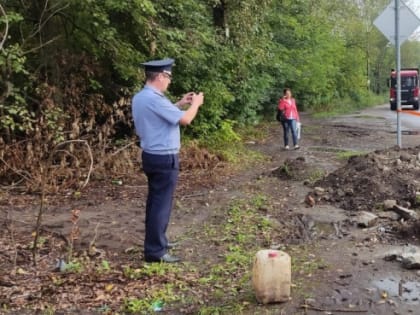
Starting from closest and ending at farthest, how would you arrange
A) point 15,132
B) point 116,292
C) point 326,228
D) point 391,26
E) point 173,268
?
point 116,292 → point 173,268 → point 326,228 → point 15,132 → point 391,26

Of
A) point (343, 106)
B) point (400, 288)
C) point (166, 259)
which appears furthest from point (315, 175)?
point (343, 106)

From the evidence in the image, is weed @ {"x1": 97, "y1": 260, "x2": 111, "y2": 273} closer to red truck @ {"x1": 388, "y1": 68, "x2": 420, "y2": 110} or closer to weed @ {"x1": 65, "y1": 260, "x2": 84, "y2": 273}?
weed @ {"x1": 65, "y1": 260, "x2": 84, "y2": 273}

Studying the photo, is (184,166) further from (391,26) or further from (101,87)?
(391,26)

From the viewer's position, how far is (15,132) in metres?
10.6

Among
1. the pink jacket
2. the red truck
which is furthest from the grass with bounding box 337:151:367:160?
the red truck

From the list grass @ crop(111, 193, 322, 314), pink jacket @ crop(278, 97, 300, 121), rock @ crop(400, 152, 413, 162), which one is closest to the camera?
grass @ crop(111, 193, 322, 314)

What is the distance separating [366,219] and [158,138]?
343 centimetres

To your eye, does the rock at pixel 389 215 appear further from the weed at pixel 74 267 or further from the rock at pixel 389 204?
the weed at pixel 74 267

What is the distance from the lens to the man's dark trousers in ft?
18.2

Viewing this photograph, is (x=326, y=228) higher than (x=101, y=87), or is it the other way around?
(x=101, y=87)

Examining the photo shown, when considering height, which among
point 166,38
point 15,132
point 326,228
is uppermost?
point 166,38

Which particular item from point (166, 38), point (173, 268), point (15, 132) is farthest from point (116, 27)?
point (173, 268)

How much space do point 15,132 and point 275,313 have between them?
764 cm

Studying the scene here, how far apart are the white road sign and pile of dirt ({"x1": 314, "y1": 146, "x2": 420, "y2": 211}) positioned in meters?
3.15
